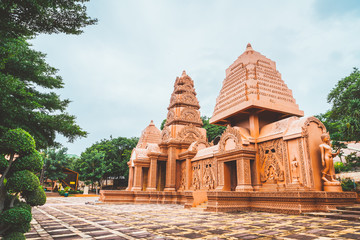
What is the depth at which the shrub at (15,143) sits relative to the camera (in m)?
3.47

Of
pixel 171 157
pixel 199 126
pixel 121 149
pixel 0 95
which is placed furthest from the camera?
pixel 121 149

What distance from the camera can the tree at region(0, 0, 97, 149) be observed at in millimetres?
5605

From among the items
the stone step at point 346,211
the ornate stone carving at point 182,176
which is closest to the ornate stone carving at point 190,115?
the ornate stone carving at point 182,176

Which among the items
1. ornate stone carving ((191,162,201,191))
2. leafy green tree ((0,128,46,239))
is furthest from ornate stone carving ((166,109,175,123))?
leafy green tree ((0,128,46,239))

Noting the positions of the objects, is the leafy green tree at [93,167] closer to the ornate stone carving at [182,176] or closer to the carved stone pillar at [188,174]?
the ornate stone carving at [182,176]

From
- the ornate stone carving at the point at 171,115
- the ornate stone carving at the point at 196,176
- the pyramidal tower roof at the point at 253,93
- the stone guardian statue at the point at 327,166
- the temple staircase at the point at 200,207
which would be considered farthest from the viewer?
the ornate stone carving at the point at 171,115

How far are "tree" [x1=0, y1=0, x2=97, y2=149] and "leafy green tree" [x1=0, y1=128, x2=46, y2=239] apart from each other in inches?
132

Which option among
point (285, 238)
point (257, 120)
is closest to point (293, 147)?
point (257, 120)

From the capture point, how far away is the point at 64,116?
35.8 ft

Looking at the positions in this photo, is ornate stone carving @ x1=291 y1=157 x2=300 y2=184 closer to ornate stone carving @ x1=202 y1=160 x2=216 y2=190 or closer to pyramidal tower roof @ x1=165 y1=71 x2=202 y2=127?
ornate stone carving @ x1=202 y1=160 x2=216 y2=190

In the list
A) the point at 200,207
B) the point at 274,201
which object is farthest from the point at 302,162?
the point at 200,207

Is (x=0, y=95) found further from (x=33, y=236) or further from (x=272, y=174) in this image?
(x=272, y=174)

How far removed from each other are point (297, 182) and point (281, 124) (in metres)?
2.40

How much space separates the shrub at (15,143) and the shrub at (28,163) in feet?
0.28
